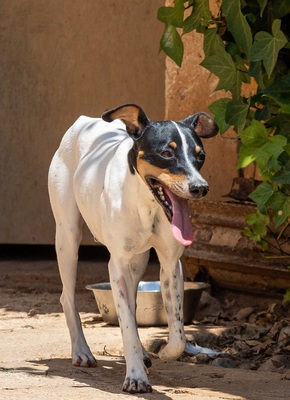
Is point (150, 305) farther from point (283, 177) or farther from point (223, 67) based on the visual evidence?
point (283, 177)

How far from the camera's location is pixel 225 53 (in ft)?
18.7

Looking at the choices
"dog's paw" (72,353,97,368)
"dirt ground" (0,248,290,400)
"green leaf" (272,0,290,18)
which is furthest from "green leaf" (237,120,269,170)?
"dog's paw" (72,353,97,368)

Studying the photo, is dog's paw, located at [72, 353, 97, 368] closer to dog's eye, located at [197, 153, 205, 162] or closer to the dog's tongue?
the dog's tongue

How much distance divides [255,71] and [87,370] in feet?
5.81

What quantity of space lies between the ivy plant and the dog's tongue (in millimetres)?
450

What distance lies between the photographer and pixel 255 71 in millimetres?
5512

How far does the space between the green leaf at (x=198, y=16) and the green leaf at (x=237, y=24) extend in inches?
13.5

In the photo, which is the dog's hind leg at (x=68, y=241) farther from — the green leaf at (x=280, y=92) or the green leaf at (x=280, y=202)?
the green leaf at (x=280, y=92)

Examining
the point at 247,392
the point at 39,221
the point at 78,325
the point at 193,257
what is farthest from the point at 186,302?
the point at 39,221

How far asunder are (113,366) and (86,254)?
419cm

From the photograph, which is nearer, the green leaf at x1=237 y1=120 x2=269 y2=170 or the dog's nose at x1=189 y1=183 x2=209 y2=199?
the dog's nose at x1=189 y1=183 x2=209 y2=199

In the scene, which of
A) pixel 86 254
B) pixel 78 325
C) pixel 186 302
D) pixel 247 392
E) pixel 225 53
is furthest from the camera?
pixel 86 254

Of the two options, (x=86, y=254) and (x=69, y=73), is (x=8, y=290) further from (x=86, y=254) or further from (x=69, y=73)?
(x=69, y=73)

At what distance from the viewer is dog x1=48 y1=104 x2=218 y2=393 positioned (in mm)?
5066
